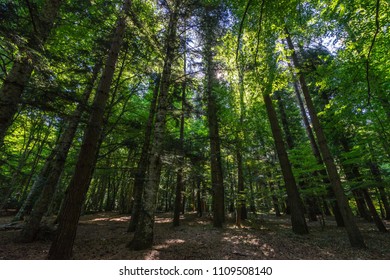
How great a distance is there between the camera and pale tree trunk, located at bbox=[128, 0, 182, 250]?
5410 mm

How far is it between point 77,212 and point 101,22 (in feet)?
20.2

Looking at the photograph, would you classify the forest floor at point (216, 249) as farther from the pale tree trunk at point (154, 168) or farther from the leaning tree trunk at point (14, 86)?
the leaning tree trunk at point (14, 86)

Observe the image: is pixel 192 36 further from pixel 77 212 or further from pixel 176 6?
pixel 77 212

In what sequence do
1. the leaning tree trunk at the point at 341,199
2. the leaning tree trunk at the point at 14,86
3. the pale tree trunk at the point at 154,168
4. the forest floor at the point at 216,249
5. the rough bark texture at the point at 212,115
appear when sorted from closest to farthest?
the leaning tree trunk at the point at 14,86, the forest floor at the point at 216,249, the pale tree trunk at the point at 154,168, the leaning tree trunk at the point at 341,199, the rough bark texture at the point at 212,115

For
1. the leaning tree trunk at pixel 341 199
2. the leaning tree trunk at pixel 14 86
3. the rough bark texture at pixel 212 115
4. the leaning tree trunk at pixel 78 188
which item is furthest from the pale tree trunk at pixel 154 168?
the leaning tree trunk at pixel 341 199

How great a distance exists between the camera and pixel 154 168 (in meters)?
5.83

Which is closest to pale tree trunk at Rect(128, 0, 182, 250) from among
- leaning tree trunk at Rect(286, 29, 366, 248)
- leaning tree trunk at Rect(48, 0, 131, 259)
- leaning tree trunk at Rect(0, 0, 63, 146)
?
leaning tree trunk at Rect(48, 0, 131, 259)

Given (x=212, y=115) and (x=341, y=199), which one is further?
(x=212, y=115)

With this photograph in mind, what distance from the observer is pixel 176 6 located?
709 cm

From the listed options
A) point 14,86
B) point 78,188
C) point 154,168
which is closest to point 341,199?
point 154,168

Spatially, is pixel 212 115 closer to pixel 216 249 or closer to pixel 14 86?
pixel 216 249

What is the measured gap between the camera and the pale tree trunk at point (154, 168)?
5.41 m

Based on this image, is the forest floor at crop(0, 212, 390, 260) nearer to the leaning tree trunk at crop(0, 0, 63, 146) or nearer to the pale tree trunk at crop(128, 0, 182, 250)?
the pale tree trunk at crop(128, 0, 182, 250)
